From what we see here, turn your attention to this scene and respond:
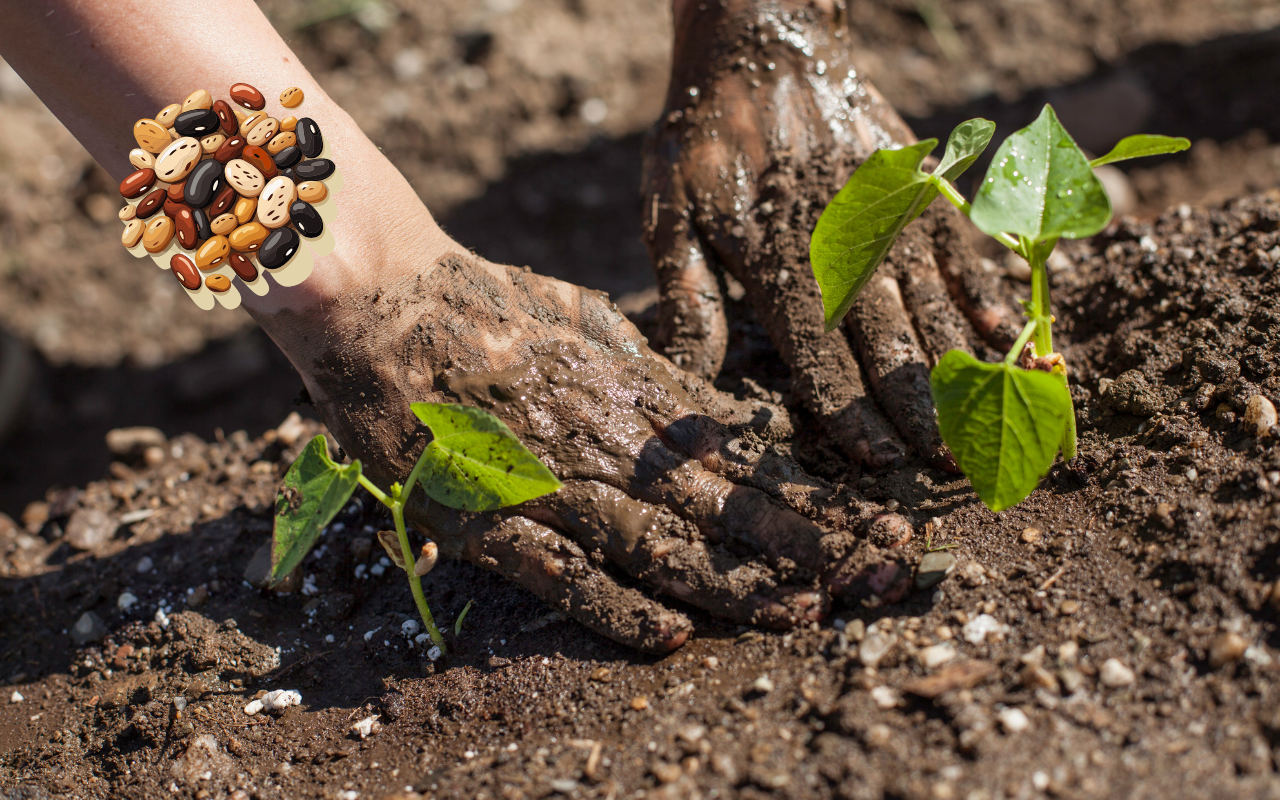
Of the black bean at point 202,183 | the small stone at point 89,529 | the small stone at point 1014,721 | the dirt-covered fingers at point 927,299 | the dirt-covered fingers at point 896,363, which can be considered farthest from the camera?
the small stone at point 89,529

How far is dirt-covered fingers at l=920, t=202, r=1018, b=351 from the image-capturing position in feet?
5.82

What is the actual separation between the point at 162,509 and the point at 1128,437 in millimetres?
2475

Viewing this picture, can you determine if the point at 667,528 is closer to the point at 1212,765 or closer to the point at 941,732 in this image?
the point at 941,732

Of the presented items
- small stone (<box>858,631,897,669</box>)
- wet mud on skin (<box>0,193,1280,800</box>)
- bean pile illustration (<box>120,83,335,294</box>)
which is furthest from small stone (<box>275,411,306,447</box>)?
small stone (<box>858,631,897,669</box>)

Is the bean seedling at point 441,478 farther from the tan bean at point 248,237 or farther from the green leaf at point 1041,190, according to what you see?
the green leaf at point 1041,190

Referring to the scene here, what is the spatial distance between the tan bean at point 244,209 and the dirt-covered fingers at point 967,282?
4.82ft

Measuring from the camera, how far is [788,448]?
162cm

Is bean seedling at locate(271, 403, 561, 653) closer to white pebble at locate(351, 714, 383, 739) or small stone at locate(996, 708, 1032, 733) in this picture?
white pebble at locate(351, 714, 383, 739)

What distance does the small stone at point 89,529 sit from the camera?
2.15m

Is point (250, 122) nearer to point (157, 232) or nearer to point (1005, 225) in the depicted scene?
point (157, 232)

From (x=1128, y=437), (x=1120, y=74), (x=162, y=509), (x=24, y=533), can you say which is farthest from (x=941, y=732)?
(x=1120, y=74)

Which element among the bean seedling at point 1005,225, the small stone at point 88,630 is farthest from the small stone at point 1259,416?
the small stone at point 88,630

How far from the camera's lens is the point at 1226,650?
1.09m

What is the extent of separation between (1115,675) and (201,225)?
173 cm
